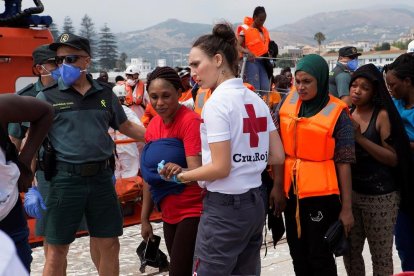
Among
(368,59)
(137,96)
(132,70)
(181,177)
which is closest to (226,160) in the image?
(181,177)

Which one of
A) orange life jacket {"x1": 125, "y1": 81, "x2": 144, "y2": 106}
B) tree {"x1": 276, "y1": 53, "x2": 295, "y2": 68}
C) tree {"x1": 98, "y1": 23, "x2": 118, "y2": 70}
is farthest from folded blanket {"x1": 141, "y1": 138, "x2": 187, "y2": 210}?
tree {"x1": 98, "y1": 23, "x2": 118, "y2": 70}

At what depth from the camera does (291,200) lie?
356 cm

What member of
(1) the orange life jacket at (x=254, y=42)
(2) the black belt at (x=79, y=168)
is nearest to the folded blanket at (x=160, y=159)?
(2) the black belt at (x=79, y=168)

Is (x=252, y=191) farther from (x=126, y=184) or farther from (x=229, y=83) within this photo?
(x=126, y=184)

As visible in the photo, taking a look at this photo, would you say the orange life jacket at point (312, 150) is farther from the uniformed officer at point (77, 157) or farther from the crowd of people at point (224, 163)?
the uniformed officer at point (77, 157)

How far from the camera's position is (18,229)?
8.63 ft

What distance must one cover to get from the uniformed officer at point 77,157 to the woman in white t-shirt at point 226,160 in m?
0.98

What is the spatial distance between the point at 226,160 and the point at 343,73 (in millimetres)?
5084

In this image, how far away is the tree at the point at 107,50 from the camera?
142750 mm

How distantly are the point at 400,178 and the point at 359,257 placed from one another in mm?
641

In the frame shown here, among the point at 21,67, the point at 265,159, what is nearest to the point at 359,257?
the point at 265,159

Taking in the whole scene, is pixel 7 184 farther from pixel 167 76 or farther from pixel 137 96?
pixel 137 96

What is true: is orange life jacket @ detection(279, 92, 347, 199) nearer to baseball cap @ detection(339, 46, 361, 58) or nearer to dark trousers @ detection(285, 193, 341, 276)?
dark trousers @ detection(285, 193, 341, 276)

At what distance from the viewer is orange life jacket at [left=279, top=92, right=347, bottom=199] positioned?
3322 mm
